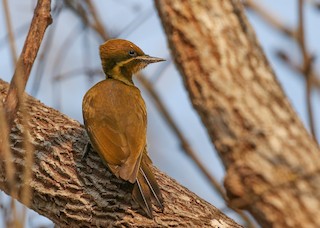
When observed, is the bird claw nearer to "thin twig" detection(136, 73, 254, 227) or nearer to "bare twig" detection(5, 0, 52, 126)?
"thin twig" detection(136, 73, 254, 227)

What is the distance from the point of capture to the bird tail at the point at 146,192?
477 cm

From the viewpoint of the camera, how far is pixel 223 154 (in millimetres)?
2775

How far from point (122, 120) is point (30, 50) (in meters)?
1.43

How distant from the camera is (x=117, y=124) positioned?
5.37 m

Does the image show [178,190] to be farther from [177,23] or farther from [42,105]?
[177,23]

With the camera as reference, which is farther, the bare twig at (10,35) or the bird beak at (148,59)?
the bird beak at (148,59)

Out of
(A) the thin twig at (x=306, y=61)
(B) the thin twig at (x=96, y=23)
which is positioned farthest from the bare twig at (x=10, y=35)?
(B) the thin twig at (x=96, y=23)

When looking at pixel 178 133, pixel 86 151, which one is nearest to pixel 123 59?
pixel 178 133

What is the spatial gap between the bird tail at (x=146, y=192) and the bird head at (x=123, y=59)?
136cm

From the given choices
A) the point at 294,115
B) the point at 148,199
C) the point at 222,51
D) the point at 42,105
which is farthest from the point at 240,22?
the point at 42,105

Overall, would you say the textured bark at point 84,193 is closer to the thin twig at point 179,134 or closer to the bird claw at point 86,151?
the bird claw at point 86,151

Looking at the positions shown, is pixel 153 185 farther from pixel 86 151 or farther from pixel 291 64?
pixel 291 64

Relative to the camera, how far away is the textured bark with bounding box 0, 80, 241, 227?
188 inches

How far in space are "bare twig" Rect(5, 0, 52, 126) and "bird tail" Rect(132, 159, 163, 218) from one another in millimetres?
1207
